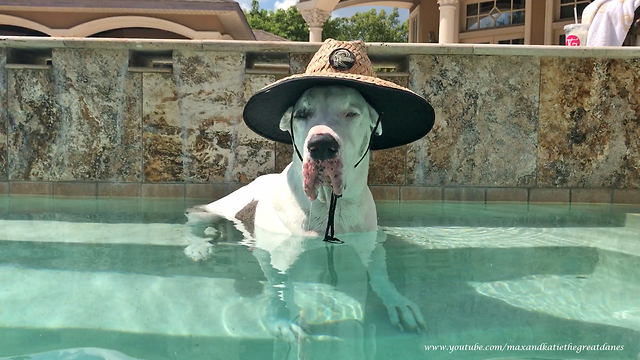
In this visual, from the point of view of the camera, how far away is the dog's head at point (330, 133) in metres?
2.85

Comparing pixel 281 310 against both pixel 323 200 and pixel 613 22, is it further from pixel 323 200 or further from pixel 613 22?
pixel 613 22

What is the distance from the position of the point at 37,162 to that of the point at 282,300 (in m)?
4.47

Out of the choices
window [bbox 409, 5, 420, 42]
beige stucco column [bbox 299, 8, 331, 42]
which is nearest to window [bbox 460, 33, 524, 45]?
window [bbox 409, 5, 420, 42]

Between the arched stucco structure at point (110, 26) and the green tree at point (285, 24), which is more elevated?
the green tree at point (285, 24)

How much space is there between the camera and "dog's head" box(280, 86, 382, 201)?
2.85 m

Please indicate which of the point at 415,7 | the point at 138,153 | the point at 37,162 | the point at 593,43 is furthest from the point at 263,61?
the point at 415,7

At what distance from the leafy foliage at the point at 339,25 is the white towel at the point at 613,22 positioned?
33.7 metres

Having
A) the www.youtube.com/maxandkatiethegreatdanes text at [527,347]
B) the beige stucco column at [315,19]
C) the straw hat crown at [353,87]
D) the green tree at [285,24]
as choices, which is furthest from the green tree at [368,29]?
the www.youtube.com/maxandkatiethegreatdanes text at [527,347]

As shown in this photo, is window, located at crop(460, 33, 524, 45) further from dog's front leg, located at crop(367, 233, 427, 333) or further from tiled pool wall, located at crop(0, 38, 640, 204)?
dog's front leg, located at crop(367, 233, 427, 333)

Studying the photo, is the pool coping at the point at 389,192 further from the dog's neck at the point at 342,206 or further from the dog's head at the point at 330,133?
the dog's head at the point at 330,133

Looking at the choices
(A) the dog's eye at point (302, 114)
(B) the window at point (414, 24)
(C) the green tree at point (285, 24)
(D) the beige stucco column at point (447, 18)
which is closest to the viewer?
(A) the dog's eye at point (302, 114)

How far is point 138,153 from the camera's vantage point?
18.9 ft

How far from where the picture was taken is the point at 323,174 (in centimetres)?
288

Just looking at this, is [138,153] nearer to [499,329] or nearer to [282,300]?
[282,300]
